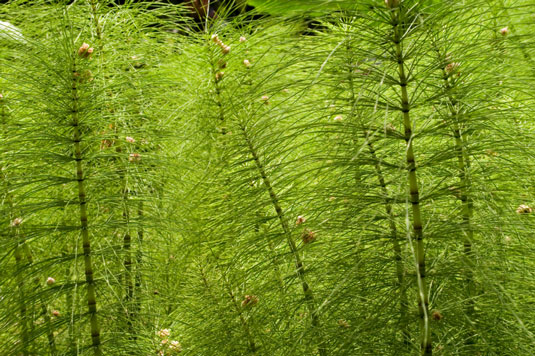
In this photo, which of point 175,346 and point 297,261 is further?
point 175,346

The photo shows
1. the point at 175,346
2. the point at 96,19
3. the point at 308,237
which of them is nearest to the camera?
the point at 308,237

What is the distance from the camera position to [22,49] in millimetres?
1416

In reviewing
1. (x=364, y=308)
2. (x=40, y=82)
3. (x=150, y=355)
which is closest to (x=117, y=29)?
(x=40, y=82)

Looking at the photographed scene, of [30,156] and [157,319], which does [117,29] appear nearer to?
[30,156]

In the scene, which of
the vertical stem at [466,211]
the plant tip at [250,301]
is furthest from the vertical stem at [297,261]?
the vertical stem at [466,211]

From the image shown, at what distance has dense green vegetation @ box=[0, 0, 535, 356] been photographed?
98 cm

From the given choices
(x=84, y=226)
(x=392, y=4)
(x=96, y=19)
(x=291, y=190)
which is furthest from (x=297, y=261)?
(x=96, y=19)

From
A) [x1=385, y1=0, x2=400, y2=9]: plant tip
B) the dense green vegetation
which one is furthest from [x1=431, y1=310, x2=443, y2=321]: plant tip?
[x1=385, y1=0, x2=400, y2=9]: plant tip

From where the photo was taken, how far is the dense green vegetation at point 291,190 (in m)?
0.98

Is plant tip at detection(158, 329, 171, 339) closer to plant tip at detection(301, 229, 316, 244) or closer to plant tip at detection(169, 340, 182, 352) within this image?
plant tip at detection(169, 340, 182, 352)

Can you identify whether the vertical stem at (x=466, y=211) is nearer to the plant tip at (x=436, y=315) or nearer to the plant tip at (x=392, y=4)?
the plant tip at (x=436, y=315)

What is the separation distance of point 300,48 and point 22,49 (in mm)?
814

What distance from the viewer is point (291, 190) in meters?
1.27

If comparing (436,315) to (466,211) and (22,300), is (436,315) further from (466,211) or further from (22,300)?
(22,300)
